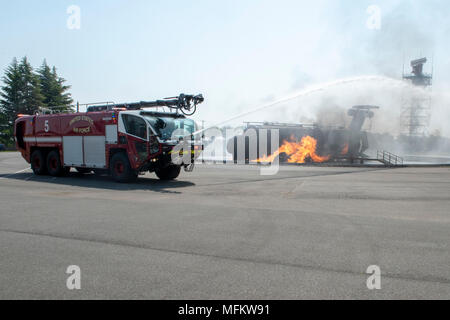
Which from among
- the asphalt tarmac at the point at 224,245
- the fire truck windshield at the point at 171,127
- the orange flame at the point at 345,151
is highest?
the fire truck windshield at the point at 171,127

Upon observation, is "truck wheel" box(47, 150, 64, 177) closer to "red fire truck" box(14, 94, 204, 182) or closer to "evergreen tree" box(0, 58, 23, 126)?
"red fire truck" box(14, 94, 204, 182)

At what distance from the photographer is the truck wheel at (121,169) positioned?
14586 mm

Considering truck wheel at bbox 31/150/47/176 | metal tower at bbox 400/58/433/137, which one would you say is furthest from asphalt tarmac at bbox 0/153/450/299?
metal tower at bbox 400/58/433/137

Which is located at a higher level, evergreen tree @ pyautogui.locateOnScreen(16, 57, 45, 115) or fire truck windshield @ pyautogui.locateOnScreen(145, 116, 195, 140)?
evergreen tree @ pyautogui.locateOnScreen(16, 57, 45, 115)

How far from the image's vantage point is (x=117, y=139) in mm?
14781

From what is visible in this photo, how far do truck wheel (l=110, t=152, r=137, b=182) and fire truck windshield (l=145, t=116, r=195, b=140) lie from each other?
182cm

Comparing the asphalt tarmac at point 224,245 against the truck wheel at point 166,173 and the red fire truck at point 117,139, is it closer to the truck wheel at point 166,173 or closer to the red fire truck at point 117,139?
the red fire truck at point 117,139

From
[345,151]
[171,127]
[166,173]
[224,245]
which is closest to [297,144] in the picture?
[345,151]

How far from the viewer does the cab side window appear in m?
14.1

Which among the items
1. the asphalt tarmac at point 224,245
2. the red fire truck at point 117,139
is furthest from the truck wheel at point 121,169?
the asphalt tarmac at point 224,245

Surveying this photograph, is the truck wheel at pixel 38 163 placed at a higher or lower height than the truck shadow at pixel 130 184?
higher

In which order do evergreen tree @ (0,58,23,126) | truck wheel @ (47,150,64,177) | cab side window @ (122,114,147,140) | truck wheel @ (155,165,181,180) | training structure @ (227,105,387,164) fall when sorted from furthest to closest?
1. evergreen tree @ (0,58,23,126)
2. training structure @ (227,105,387,164)
3. truck wheel @ (47,150,64,177)
4. truck wheel @ (155,165,181,180)
5. cab side window @ (122,114,147,140)

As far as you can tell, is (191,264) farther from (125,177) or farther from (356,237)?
(125,177)

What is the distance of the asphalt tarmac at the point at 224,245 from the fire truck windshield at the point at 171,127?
345cm
